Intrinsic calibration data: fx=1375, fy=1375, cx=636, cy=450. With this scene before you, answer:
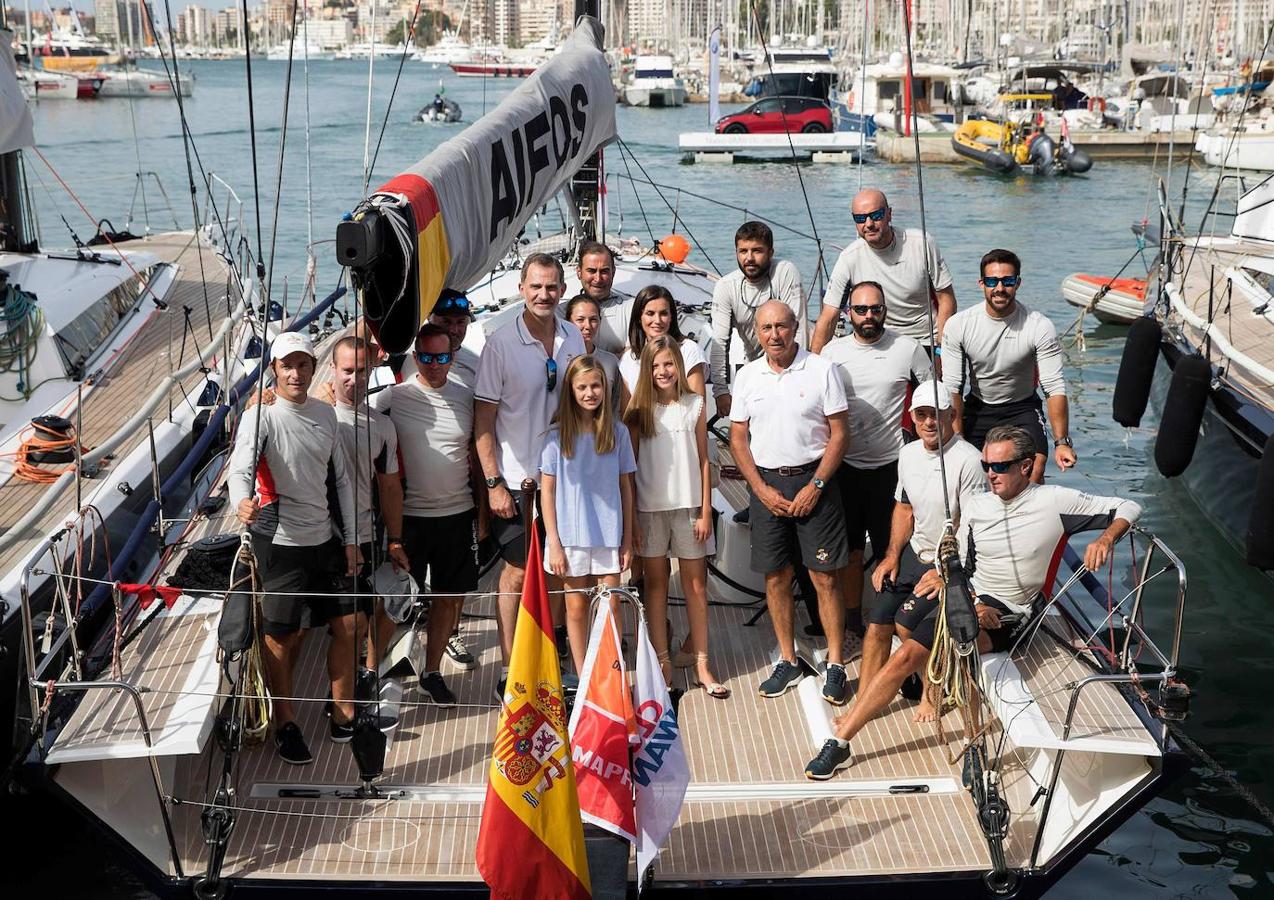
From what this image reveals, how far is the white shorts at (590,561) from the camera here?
5.23m

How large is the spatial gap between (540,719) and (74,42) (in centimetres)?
7827

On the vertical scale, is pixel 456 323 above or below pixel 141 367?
above

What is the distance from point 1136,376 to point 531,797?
712cm

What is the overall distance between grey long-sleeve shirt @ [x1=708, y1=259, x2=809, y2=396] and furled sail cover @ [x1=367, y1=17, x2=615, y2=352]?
0.92 metres

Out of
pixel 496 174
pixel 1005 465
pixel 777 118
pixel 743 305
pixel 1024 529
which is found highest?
pixel 496 174

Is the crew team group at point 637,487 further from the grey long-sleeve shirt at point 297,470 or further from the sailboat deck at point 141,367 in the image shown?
the sailboat deck at point 141,367

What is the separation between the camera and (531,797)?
416 centimetres

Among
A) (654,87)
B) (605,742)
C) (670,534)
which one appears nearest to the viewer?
(605,742)

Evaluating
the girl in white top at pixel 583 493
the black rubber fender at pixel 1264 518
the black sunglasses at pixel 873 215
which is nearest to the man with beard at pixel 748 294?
the black sunglasses at pixel 873 215

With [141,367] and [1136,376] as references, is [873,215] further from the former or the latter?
[141,367]

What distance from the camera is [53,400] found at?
8195 mm

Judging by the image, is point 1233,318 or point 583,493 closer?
point 583,493

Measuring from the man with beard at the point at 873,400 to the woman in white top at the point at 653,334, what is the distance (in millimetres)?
551

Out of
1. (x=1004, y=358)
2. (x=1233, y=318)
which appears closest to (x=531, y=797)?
(x=1004, y=358)
